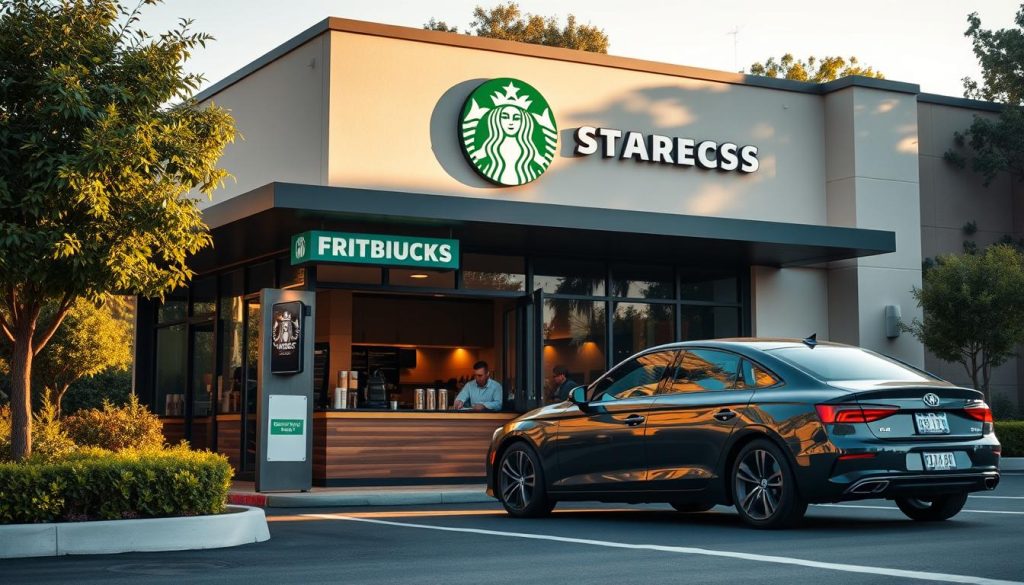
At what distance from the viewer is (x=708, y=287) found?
2203 centimetres

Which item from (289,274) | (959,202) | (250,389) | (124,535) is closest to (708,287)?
(289,274)

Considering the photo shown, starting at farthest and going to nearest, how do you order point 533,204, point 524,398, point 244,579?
point 524,398, point 533,204, point 244,579

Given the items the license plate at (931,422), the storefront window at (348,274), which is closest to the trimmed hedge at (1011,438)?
the storefront window at (348,274)

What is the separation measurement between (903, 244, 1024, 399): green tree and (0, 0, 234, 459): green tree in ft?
45.3

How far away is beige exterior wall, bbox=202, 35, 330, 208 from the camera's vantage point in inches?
726

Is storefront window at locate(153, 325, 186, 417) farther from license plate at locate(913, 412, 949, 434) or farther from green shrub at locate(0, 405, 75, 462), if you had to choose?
license plate at locate(913, 412, 949, 434)

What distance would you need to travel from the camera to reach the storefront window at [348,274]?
61.1 feet

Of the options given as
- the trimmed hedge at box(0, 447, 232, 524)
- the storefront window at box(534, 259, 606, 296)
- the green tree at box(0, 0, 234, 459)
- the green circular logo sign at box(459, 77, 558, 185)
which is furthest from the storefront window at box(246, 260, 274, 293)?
the trimmed hedge at box(0, 447, 232, 524)

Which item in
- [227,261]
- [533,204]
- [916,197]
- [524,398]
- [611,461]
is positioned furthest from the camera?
[916,197]

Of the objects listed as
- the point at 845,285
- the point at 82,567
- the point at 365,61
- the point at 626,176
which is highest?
the point at 365,61

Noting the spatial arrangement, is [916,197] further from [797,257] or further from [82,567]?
[82,567]

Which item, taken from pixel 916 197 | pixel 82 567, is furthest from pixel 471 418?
pixel 82 567

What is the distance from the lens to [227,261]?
2133 cm

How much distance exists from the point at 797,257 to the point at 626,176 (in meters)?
3.22
